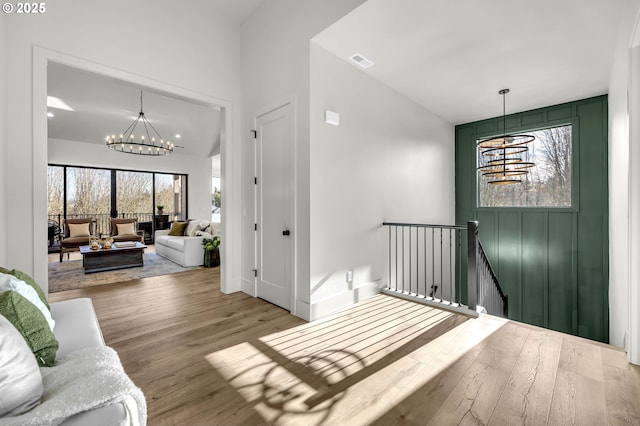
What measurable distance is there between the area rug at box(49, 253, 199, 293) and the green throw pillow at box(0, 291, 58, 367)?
11.7 feet

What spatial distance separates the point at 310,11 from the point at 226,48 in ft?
4.96

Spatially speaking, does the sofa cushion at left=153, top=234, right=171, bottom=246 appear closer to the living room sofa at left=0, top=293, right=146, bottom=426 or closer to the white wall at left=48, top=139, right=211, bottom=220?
the white wall at left=48, top=139, right=211, bottom=220

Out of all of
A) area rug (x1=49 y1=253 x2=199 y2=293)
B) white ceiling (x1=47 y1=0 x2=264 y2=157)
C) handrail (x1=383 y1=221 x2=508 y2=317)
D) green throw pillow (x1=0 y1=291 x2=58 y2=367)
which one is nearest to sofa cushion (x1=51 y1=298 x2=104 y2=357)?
green throw pillow (x1=0 y1=291 x2=58 y2=367)

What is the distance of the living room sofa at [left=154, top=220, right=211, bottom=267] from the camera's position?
5672 mm

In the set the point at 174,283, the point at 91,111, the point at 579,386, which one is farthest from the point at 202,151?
the point at 579,386

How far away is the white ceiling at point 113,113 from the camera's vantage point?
5.89 metres

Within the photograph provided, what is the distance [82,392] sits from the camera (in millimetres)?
967

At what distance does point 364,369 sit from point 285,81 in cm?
302

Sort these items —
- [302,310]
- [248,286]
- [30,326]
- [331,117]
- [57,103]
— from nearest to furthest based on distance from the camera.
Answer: [30,326] → [302,310] → [331,117] → [248,286] → [57,103]

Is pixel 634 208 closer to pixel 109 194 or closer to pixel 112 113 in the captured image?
pixel 112 113

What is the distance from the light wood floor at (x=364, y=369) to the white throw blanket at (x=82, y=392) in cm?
69

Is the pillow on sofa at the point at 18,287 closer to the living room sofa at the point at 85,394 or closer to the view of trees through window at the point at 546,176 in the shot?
the living room sofa at the point at 85,394

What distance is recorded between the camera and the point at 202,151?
9773 mm

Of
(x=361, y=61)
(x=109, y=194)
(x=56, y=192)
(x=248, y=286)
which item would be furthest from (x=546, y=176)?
(x=56, y=192)
